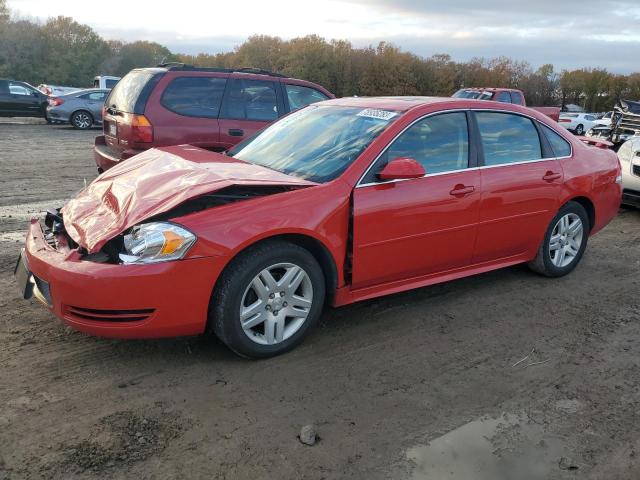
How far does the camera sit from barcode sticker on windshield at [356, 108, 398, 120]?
4266mm

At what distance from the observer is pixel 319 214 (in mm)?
3676

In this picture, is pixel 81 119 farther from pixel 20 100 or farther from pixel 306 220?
pixel 306 220

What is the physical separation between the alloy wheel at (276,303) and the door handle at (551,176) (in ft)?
8.18

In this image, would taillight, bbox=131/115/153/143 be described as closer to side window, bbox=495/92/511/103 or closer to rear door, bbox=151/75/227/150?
rear door, bbox=151/75/227/150

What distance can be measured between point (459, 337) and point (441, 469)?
149 cm

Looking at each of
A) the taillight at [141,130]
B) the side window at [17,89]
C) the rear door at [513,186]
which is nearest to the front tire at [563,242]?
the rear door at [513,186]

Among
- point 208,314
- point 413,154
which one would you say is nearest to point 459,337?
point 413,154

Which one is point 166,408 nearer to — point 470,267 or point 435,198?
point 435,198

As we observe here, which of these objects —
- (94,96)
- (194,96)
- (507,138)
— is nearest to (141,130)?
(194,96)

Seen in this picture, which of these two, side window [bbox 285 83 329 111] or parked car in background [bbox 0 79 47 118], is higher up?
side window [bbox 285 83 329 111]

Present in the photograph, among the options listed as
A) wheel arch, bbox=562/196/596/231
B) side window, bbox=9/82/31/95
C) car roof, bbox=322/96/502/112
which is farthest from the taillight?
side window, bbox=9/82/31/95

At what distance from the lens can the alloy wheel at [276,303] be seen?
3.49 m

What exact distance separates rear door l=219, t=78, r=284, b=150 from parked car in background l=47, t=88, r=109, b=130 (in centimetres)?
1308

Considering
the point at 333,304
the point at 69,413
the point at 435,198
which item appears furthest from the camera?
the point at 435,198
